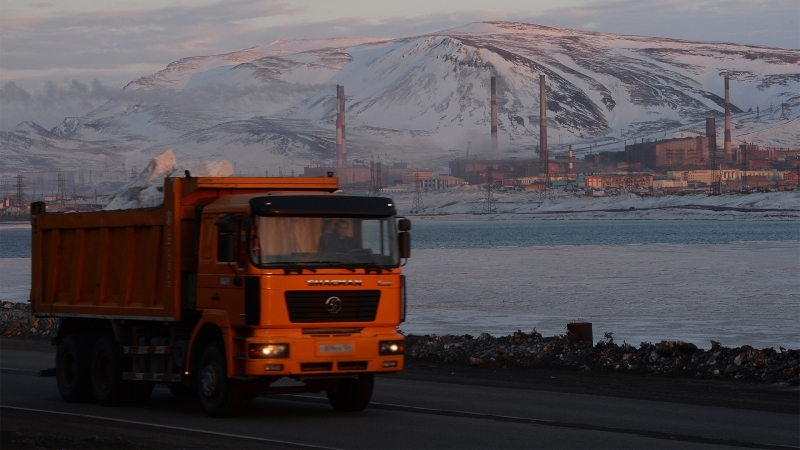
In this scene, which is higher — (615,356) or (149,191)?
(149,191)

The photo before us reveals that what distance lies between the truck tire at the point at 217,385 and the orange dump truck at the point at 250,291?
21 mm

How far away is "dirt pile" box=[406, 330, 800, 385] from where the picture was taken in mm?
18359

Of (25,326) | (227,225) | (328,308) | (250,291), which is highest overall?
(227,225)

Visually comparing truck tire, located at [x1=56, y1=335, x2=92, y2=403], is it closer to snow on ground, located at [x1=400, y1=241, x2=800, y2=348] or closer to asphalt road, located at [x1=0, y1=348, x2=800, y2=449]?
asphalt road, located at [x1=0, y1=348, x2=800, y2=449]

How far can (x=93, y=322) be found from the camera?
Result: 1605cm

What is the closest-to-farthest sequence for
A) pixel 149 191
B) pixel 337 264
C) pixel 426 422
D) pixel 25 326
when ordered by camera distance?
pixel 337 264
pixel 426 422
pixel 25 326
pixel 149 191

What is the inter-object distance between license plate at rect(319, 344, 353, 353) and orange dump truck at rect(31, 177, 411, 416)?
12 mm

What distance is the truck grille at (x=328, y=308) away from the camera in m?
12.9

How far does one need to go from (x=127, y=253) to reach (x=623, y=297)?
2946 cm

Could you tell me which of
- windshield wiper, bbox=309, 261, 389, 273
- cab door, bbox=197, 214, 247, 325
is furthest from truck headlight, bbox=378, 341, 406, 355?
cab door, bbox=197, 214, 247, 325

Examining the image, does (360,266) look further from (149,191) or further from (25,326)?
(25,326)

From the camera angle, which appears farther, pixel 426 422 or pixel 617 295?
pixel 617 295

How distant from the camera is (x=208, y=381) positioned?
13.6 m

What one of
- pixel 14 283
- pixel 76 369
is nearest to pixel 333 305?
pixel 76 369
